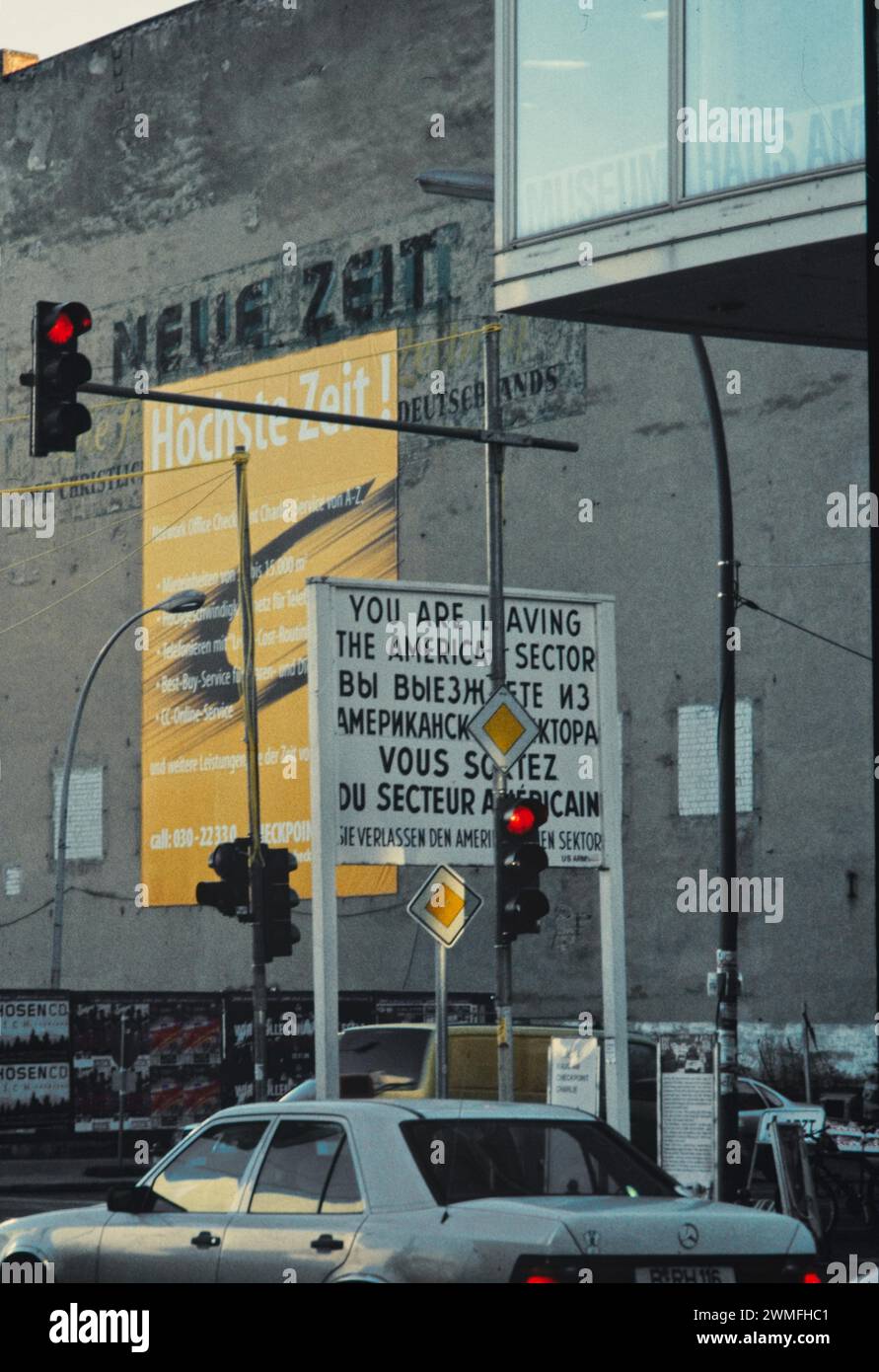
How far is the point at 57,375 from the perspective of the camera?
15.4 meters

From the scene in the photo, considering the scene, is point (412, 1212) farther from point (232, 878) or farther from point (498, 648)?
point (232, 878)

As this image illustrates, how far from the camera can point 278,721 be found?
42.8m

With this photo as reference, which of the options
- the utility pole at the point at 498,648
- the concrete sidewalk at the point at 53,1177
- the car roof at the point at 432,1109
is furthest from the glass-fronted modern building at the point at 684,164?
the concrete sidewalk at the point at 53,1177

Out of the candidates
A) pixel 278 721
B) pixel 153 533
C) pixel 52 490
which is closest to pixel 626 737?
pixel 278 721

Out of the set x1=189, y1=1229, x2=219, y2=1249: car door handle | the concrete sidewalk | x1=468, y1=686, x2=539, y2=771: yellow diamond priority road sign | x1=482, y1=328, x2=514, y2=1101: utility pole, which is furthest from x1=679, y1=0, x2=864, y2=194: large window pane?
the concrete sidewalk

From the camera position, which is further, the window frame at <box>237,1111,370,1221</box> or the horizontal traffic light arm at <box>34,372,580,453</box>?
the horizontal traffic light arm at <box>34,372,580,453</box>

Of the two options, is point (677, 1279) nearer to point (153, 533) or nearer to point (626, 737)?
point (626, 737)

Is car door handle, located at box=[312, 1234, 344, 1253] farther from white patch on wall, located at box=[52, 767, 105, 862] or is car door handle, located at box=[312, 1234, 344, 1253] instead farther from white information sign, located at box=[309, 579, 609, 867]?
white patch on wall, located at box=[52, 767, 105, 862]

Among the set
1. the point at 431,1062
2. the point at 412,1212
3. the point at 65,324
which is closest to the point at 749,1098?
the point at 431,1062

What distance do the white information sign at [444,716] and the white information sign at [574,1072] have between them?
1.54 m

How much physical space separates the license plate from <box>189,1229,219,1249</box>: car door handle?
6.51 feet

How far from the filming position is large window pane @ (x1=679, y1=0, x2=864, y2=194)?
14859mm

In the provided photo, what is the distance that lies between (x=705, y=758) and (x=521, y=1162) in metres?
27.3

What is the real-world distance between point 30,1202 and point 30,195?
29858 millimetres
